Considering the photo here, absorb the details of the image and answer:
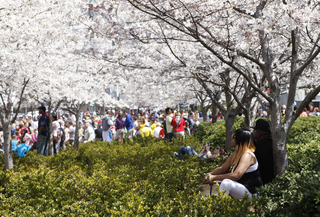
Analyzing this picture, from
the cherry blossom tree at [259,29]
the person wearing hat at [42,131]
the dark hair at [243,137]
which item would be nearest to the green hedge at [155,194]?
the dark hair at [243,137]

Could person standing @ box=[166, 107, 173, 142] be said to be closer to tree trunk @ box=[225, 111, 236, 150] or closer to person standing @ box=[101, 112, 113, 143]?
person standing @ box=[101, 112, 113, 143]

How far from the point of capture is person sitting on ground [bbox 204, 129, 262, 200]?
13.6ft

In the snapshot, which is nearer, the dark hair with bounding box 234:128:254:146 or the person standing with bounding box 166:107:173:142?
the dark hair with bounding box 234:128:254:146

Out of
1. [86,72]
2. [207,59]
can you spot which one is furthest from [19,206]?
[86,72]

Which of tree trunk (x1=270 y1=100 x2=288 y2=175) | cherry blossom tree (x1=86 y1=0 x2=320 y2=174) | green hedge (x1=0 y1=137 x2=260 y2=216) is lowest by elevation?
green hedge (x1=0 y1=137 x2=260 y2=216)

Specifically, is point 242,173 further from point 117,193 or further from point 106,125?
point 106,125

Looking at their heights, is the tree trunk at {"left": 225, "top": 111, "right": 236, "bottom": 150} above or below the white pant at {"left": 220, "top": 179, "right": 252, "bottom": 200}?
above

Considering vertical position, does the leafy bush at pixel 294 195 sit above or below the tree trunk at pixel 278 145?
below

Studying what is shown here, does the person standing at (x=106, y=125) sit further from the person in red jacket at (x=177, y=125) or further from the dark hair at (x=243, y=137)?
the dark hair at (x=243, y=137)

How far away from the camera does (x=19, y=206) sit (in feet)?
15.1

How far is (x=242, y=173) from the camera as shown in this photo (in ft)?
13.8

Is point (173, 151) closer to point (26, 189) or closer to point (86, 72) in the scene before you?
point (26, 189)

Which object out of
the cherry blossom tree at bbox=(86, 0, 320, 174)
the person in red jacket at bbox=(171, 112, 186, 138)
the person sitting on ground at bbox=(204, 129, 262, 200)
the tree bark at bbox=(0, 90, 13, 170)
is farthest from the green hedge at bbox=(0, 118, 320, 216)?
the person in red jacket at bbox=(171, 112, 186, 138)

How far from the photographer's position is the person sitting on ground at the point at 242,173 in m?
4.16
